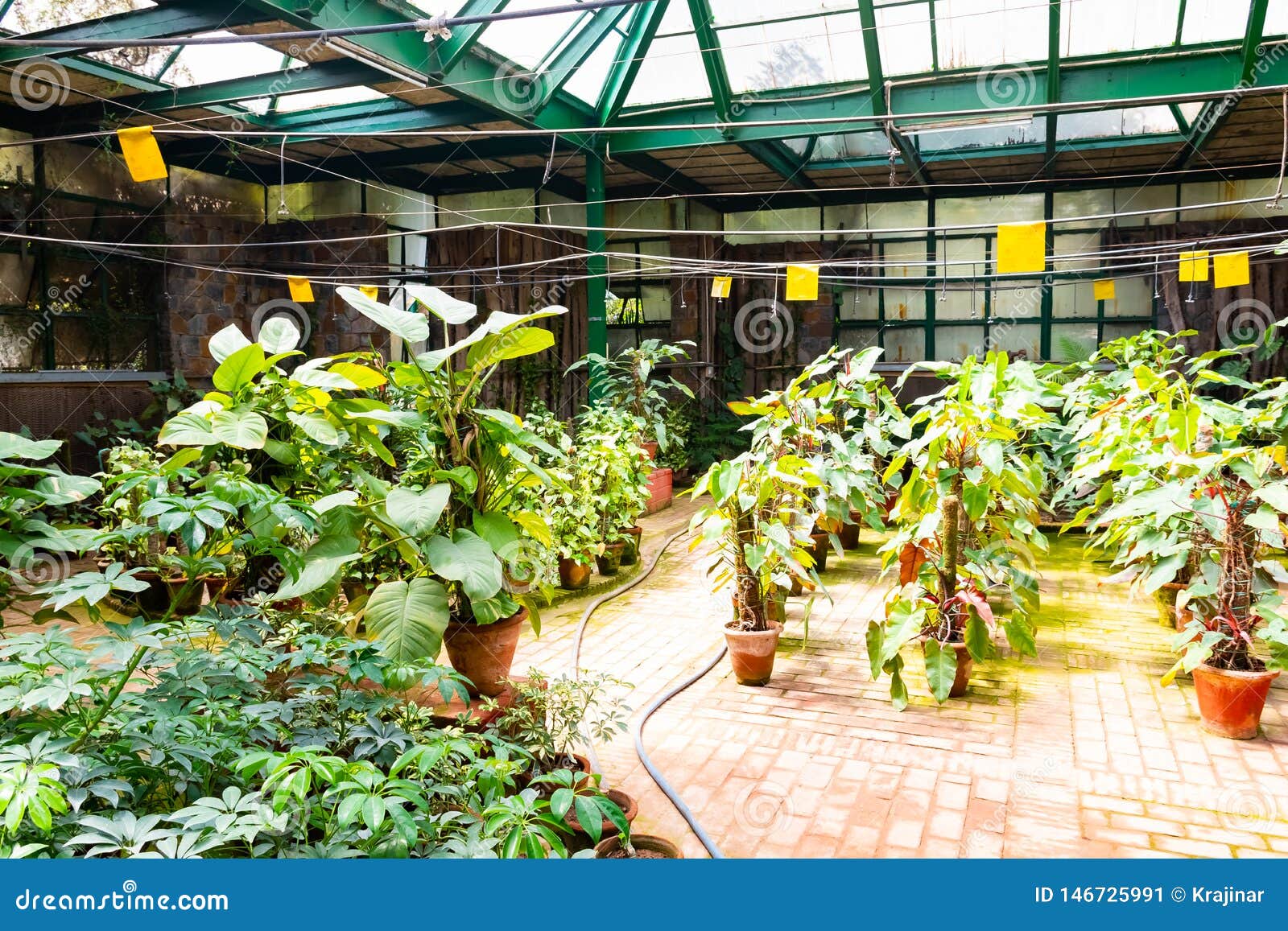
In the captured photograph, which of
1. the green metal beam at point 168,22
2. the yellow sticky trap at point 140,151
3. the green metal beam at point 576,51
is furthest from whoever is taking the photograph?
the green metal beam at point 576,51

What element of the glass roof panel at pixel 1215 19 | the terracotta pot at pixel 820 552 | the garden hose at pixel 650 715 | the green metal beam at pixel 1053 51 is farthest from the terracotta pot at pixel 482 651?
the glass roof panel at pixel 1215 19

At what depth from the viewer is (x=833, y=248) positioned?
1203 cm

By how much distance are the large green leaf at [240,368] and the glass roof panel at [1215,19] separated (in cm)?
821

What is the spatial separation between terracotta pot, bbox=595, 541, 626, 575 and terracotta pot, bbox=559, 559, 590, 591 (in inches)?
17.5

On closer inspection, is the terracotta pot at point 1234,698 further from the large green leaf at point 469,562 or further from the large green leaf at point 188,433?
the large green leaf at point 188,433

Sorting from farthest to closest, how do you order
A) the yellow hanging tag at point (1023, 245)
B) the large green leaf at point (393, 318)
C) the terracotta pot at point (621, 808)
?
the yellow hanging tag at point (1023, 245) < the large green leaf at point (393, 318) < the terracotta pot at point (621, 808)

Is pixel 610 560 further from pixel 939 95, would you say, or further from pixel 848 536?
pixel 939 95

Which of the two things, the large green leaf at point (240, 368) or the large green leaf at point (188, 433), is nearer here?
the large green leaf at point (188, 433)

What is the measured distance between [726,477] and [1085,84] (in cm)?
655
